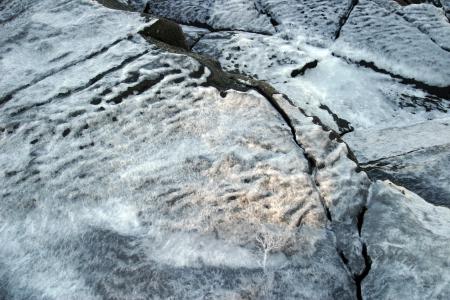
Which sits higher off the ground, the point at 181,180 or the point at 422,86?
the point at 181,180

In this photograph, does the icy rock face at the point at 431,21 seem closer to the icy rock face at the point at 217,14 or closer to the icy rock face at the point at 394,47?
the icy rock face at the point at 394,47

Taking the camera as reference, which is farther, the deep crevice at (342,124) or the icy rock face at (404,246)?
the deep crevice at (342,124)

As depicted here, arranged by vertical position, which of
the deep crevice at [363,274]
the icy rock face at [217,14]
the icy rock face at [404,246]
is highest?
the icy rock face at [404,246]

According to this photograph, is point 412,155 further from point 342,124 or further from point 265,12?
point 265,12

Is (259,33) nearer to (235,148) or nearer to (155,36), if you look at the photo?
(155,36)

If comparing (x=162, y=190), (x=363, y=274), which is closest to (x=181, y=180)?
(x=162, y=190)

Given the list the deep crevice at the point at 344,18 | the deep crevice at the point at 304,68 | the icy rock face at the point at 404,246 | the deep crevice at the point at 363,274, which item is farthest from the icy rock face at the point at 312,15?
the deep crevice at the point at 363,274

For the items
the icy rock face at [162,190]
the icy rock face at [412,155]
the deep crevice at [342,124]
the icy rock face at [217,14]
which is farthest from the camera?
the icy rock face at [217,14]

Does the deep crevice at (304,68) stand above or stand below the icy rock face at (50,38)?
below
